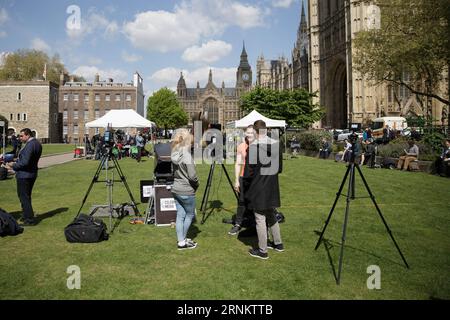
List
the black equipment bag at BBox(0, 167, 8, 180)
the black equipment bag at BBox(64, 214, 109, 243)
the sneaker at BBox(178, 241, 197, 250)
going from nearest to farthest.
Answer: the sneaker at BBox(178, 241, 197, 250), the black equipment bag at BBox(64, 214, 109, 243), the black equipment bag at BBox(0, 167, 8, 180)

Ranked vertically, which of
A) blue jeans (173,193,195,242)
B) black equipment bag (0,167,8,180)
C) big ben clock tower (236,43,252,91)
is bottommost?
blue jeans (173,193,195,242)

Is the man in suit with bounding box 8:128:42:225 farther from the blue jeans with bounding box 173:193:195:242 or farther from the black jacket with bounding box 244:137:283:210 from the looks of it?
the black jacket with bounding box 244:137:283:210

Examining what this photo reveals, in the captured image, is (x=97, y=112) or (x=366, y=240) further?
(x=97, y=112)

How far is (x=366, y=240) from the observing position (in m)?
6.16

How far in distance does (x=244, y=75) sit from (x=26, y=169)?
14189 cm

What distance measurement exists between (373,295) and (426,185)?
31.3 ft

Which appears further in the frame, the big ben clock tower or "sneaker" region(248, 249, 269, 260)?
the big ben clock tower

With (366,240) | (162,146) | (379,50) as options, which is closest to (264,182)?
(366,240)

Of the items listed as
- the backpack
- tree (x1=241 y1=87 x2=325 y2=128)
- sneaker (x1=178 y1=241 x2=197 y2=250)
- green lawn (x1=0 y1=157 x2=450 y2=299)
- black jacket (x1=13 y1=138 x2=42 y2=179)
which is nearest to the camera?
green lawn (x1=0 y1=157 x2=450 y2=299)

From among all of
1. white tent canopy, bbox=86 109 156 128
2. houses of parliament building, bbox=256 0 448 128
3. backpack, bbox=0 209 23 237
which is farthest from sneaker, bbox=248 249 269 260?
houses of parliament building, bbox=256 0 448 128

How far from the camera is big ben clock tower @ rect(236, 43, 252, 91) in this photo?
140 m

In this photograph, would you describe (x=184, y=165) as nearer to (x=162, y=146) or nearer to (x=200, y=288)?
(x=200, y=288)

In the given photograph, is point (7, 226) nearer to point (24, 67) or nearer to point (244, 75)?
point (24, 67)

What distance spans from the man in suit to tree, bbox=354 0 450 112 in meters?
22.2
